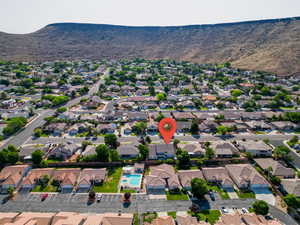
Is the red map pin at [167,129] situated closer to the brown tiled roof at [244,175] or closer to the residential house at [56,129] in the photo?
the brown tiled roof at [244,175]

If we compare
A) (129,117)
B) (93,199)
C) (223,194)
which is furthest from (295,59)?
(93,199)

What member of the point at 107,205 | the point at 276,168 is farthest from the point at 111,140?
the point at 276,168

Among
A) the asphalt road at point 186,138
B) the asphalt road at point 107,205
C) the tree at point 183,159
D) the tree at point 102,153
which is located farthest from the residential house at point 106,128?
the asphalt road at point 107,205

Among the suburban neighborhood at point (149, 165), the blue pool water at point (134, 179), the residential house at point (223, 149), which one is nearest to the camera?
the suburban neighborhood at point (149, 165)

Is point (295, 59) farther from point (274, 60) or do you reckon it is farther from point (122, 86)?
point (122, 86)

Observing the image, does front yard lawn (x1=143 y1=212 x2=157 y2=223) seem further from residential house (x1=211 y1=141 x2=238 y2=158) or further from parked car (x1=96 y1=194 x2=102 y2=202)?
residential house (x1=211 y1=141 x2=238 y2=158)
